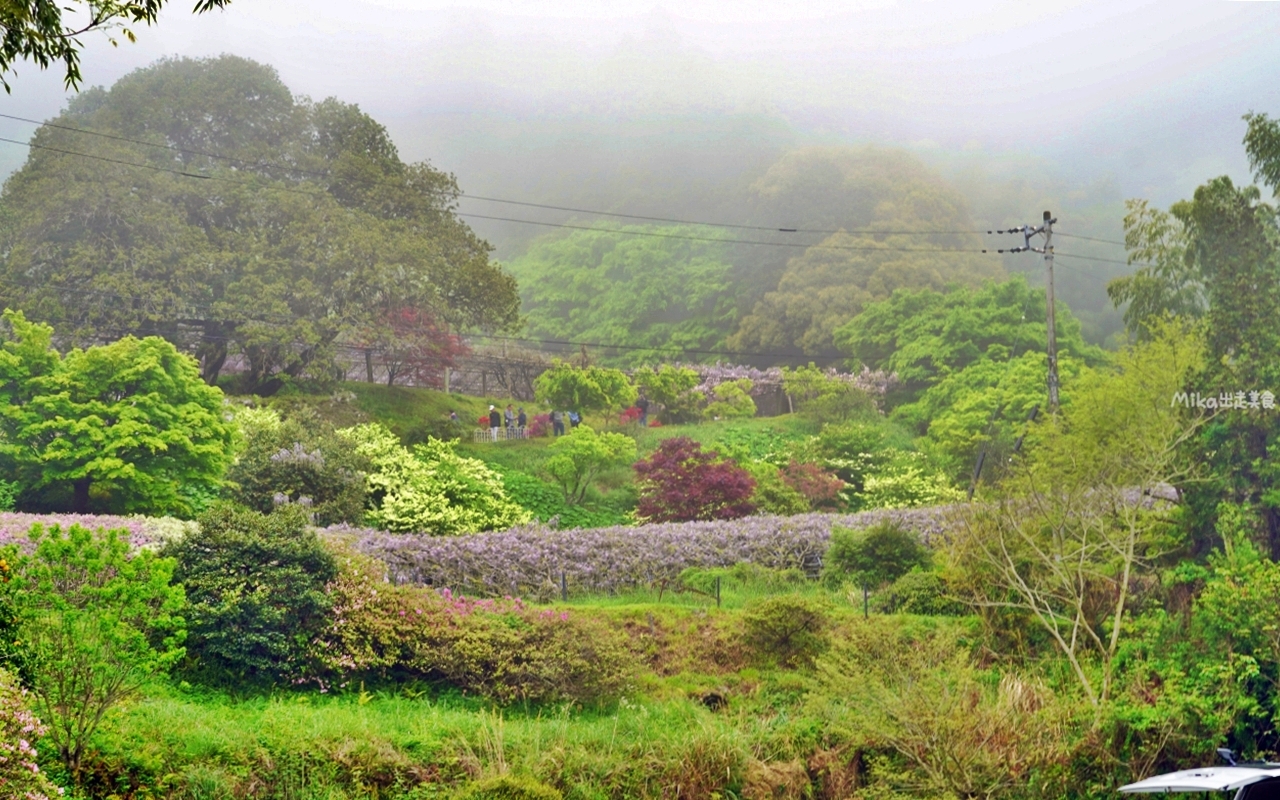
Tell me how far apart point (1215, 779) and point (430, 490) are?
11662mm

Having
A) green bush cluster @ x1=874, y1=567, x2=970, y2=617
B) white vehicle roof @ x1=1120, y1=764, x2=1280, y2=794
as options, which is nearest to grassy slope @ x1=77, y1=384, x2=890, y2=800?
green bush cluster @ x1=874, y1=567, x2=970, y2=617

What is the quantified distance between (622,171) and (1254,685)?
28.0 metres

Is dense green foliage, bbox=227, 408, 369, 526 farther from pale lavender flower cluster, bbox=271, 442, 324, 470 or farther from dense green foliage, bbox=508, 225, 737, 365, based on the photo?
dense green foliage, bbox=508, 225, 737, 365

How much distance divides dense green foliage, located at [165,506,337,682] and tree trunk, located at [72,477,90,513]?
6.26 metres

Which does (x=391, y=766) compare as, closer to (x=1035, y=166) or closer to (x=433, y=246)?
(x=433, y=246)

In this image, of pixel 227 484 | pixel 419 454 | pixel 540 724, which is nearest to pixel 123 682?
pixel 540 724

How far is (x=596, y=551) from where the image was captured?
14.6m

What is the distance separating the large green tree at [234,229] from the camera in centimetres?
1928

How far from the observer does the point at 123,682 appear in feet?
26.1

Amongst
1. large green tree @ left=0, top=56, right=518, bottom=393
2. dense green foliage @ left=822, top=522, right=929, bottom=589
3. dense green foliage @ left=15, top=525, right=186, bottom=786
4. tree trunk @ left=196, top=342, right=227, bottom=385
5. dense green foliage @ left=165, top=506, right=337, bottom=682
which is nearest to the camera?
dense green foliage @ left=15, top=525, right=186, bottom=786

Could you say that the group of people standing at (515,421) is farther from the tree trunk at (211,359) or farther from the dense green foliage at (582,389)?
the tree trunk at (211,359)

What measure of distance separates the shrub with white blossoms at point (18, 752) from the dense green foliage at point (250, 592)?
349 cm

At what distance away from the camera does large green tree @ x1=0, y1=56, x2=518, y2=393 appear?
19281mm

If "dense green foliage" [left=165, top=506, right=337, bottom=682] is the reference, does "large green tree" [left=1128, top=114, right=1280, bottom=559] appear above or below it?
above
